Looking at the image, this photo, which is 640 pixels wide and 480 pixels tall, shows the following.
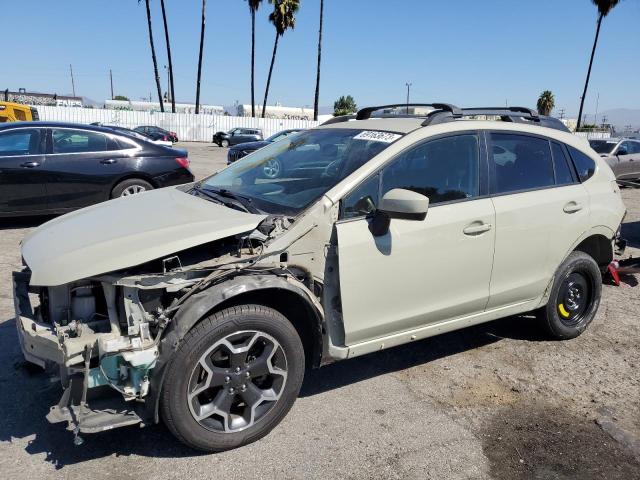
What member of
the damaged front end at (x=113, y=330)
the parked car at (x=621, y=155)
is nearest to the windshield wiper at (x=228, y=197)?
the damaged front end at (x=113, y=330)

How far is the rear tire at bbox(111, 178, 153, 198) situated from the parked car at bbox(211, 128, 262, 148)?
2871 cm

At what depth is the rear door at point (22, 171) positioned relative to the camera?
727 cm

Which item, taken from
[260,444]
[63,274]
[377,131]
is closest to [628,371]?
[377,131]

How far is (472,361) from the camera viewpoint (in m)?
4.13

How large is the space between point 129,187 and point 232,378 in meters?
6.05

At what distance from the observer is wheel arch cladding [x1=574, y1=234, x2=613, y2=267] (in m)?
4.50

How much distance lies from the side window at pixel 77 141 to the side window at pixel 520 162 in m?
6.23

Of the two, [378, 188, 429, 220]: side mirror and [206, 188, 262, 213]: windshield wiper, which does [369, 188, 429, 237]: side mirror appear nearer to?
[378, 188, 429, 220]: side mirror

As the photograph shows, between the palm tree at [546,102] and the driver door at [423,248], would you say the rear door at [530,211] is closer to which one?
the driver door at [423,248]

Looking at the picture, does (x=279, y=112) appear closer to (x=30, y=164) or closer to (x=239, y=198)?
(x=30, y=164)

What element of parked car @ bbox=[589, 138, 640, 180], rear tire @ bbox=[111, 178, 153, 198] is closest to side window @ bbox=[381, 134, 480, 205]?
rear tire @ bbox=[111, 178, 153, 198]

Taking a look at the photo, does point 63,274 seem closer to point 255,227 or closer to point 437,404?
point 255,227

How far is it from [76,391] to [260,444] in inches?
40.1

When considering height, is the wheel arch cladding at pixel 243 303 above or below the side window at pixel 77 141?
below
